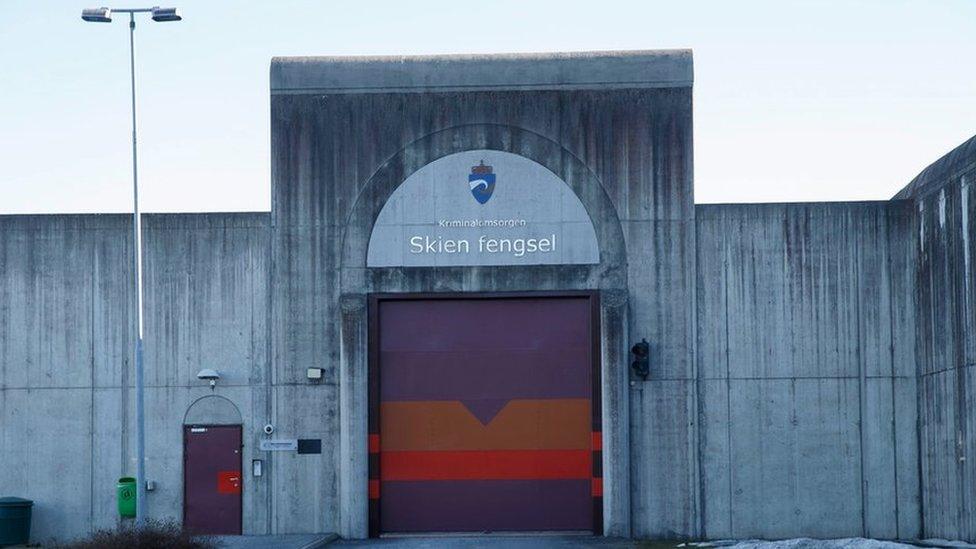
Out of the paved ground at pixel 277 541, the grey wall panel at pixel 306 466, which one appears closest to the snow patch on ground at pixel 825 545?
the paved ground at pixel 277 541

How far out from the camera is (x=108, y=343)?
2778 cm

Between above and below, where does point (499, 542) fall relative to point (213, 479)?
below

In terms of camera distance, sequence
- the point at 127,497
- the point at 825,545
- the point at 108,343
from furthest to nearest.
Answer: the point at 108,343
the point at 127,497
the point at 825,545

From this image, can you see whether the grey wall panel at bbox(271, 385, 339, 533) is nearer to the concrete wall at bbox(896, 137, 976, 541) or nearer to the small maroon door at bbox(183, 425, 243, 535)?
the small maroon door at bbox(183, 425, 243, 535)

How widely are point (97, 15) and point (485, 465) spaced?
1026cm

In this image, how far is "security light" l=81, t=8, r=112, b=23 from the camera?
80.1 feet

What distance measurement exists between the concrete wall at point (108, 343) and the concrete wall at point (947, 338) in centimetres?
1172

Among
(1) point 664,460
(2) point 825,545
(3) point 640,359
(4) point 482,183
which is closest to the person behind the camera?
(2) point 825,545

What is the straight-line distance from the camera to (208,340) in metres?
27.8

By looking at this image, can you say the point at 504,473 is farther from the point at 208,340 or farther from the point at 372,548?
the point at 208,340

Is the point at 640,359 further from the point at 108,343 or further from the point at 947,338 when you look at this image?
the point at 108,343

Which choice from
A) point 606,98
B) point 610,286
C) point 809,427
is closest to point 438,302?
point 610,286

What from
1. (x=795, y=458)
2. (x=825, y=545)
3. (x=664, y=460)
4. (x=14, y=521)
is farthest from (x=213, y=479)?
(x=825, y=545)

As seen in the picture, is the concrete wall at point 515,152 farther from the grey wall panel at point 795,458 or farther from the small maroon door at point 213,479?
the small maroon door at point 213,479
